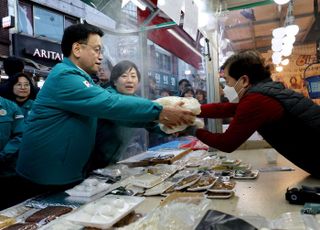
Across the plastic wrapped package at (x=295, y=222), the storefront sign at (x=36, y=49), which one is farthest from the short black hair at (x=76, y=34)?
the storefront sign at (x=36, y=49)

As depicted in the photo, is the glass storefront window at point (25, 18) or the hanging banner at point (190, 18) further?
the glass storefront window at point (25, 18)

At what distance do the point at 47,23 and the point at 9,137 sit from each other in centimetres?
827

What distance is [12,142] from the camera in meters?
2.22

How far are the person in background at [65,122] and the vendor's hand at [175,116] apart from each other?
0.12 feet

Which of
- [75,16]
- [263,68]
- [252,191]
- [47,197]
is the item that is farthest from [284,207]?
[75,16]

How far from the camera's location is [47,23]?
953 cm

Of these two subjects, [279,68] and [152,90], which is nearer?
[152,90]

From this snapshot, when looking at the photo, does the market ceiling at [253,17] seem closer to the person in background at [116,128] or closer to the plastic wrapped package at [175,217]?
the person in background at [116,128]

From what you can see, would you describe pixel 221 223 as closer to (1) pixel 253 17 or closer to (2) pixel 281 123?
(2) pixel 281 123

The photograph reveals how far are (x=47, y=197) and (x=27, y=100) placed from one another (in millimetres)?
1604

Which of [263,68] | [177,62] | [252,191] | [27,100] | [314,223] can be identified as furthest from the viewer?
[177,62]

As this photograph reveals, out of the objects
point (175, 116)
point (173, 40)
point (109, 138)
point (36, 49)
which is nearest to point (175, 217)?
point (175, 116)

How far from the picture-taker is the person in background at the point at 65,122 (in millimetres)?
1319

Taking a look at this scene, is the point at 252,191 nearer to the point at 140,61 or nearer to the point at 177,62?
the point at 140,61
